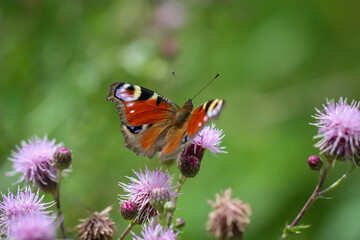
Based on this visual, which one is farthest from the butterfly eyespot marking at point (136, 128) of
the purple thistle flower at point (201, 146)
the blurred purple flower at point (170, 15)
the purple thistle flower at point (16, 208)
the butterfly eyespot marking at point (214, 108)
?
the blurred purple flower at point (170, 15)

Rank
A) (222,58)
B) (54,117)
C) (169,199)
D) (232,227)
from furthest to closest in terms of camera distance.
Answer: (222,58) → (54,117) → (232,227) → (169,199)

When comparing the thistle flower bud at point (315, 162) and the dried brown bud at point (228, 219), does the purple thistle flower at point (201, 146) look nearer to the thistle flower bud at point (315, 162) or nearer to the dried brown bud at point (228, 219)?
the dried brown bud at point (228, 219)

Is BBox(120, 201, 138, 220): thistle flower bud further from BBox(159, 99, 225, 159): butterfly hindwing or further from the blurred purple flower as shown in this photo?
the blurred purple flower

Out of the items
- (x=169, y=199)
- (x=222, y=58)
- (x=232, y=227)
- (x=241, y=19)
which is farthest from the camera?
(x=222, y=58)

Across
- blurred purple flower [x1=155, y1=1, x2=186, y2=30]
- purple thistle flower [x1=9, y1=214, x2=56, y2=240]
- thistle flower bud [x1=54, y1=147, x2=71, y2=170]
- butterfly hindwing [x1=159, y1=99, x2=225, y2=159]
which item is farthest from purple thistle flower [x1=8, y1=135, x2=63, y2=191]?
blurred purple flower [x1=155, y1=1, x2=186, y2=30]

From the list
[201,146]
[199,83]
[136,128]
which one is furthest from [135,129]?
[199,83]

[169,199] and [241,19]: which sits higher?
A: [241,19]

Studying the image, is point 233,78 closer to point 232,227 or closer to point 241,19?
point 241,19

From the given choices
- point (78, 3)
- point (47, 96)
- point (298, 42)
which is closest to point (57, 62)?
point (47, 96)
